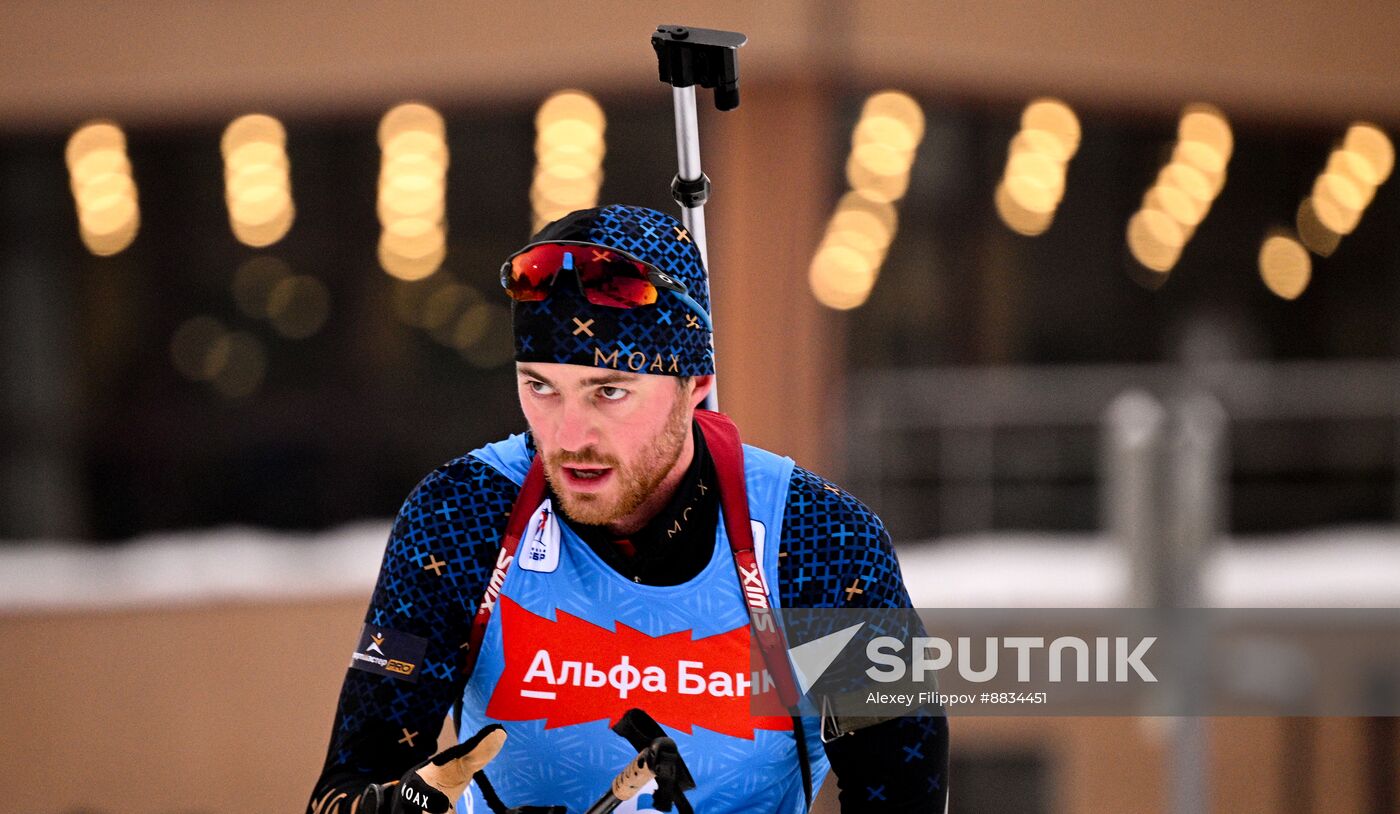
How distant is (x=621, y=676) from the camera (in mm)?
2455

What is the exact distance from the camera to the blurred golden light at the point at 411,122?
28.4ft

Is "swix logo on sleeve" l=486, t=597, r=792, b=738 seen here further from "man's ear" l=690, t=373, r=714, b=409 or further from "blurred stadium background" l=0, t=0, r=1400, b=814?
"blurred stadium background" l=0, t=0, r=1400, b=814

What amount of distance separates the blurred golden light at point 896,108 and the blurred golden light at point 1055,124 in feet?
2.22

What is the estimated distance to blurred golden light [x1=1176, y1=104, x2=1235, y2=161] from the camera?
29.0 ft

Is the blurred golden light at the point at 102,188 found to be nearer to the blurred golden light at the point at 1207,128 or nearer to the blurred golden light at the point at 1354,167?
the blurred golden light at the point at 1207,128

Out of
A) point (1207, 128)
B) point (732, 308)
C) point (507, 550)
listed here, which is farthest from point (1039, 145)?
point (507, 550)

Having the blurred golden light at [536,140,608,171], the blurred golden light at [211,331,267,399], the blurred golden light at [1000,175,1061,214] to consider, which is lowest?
the blurred golden light at [211,331,267,399]

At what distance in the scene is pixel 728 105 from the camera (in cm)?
260

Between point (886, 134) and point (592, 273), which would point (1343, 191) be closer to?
point (886, 134)

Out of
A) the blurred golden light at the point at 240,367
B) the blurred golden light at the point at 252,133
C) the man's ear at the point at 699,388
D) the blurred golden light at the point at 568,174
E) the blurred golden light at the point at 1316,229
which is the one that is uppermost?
the blurred golden light at the point at 252,133

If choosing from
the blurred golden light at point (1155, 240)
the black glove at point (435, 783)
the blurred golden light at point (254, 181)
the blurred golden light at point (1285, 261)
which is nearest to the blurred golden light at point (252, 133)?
the blurred golden light at point (254, 181)

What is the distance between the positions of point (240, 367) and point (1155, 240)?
603 cm

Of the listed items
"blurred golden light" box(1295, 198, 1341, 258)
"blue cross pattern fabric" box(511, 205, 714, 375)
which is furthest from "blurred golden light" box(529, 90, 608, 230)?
"blue cross pattern fabric" box(511, 205, 714, 375)

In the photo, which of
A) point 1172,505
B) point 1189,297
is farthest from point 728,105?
point 1189,297
